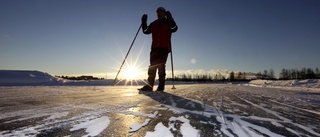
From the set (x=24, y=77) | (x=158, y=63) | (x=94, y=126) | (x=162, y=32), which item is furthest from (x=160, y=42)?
(x=24, y=77)

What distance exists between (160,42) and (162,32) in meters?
0.30

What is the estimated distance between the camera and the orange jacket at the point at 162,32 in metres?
6.00

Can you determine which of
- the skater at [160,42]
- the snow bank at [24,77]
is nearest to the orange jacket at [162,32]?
the skater at [160,42]

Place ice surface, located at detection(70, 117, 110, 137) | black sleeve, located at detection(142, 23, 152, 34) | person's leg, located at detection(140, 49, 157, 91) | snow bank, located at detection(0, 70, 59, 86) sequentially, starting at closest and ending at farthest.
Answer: ice surface, located at detection(70, 117, 110, 137), person's leg, located at detection(140, 49, 157, 91), black sleeve, located at detection(142, 23, 152, 34), snow bank, located at detection(0, 70, 59, 86)

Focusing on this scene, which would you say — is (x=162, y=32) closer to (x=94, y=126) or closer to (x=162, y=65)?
(x=162, y=65)

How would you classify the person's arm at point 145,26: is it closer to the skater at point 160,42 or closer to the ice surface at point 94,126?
the skater at point 160,42

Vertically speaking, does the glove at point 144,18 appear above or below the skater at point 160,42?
above

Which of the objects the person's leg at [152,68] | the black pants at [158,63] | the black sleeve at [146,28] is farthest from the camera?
the black sleeve at [146,28]

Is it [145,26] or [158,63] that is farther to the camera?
[145,26]

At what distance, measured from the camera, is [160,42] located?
597cm

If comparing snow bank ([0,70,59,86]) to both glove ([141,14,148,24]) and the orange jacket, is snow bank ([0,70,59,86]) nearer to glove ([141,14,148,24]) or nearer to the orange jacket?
glove ([141,14,148,24])

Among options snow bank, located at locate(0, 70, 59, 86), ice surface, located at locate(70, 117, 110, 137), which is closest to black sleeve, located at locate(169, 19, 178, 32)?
ice surface, located at locate(70, 117, 110, 137)

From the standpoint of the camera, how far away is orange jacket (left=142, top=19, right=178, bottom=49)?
19.7 ft

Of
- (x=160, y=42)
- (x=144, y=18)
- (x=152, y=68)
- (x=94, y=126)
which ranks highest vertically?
(x=144, y=18)
